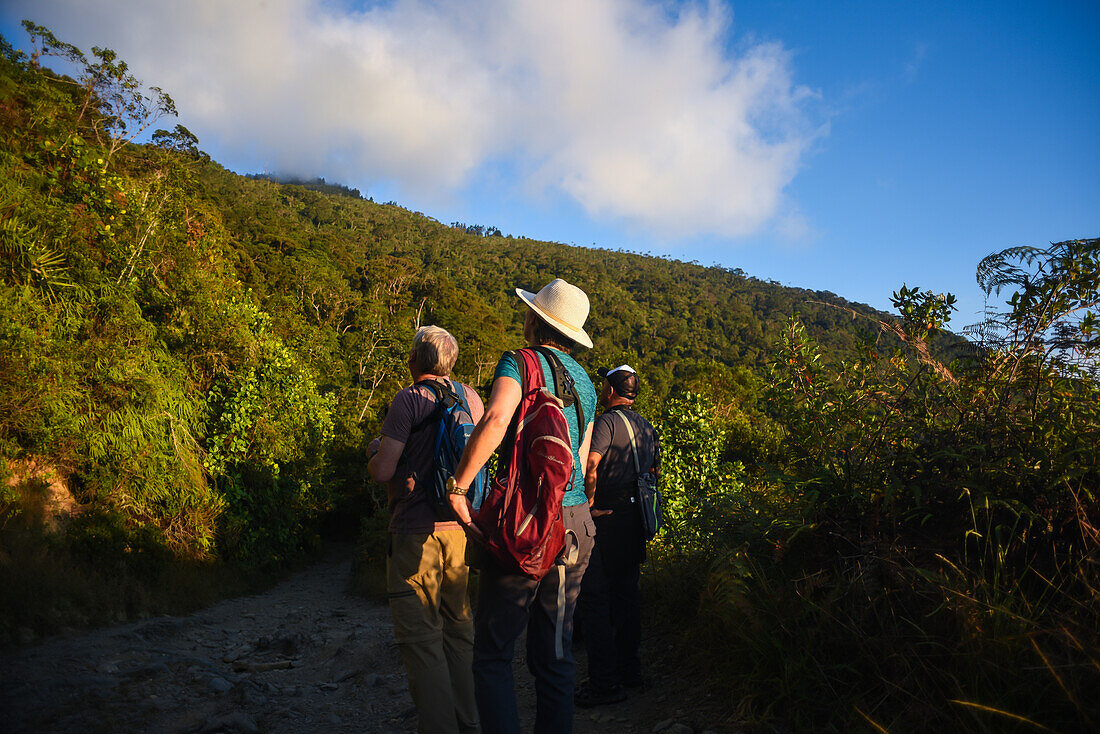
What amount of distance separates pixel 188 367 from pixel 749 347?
2312 inches

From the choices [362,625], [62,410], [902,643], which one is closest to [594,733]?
[902,643]

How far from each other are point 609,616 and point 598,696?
1.57 ft

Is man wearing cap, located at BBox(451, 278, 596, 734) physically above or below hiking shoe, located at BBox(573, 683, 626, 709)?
above

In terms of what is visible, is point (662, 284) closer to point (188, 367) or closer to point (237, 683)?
point (188, 367)

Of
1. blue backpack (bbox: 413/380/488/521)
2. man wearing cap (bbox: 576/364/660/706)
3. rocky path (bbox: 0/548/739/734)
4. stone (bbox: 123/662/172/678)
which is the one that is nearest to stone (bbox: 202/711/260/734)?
rocky path (bbox: 0/548/739/734)

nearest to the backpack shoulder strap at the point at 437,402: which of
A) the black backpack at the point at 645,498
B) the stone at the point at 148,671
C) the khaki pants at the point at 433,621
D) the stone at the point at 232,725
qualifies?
the khaki pants at the point at 433,621

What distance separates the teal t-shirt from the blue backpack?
0.49 meters

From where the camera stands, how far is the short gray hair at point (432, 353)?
2.99 m

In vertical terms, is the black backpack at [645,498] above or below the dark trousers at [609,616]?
above

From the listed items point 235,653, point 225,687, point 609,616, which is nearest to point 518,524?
point 609,616

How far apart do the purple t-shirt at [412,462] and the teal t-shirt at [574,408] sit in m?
0.55

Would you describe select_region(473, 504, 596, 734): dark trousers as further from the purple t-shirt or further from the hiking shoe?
the hiking shoe

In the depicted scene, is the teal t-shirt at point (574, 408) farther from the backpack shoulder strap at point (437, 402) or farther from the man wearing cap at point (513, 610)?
the backpack shoulder strap at point (437, 402)

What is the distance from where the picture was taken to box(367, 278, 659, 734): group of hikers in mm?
2199
